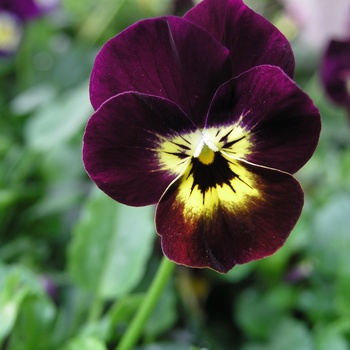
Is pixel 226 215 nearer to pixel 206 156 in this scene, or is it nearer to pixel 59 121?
pixel 206 156

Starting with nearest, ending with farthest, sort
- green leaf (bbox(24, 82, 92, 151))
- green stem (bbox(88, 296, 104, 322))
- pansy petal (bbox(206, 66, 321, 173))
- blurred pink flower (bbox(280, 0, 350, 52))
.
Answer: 1. pansy petal (bbox(206, 66, 321, 173))
2. green stem (bbox(88, 296, 104, 322))
3. green leaf (bbox(24, 82, 92, 151))
4. blurred pink flower (bbox(280, 0, 350, 52))

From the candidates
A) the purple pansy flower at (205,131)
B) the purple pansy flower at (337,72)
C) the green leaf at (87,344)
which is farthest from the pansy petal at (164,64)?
the purple pansy flower at (337,72)

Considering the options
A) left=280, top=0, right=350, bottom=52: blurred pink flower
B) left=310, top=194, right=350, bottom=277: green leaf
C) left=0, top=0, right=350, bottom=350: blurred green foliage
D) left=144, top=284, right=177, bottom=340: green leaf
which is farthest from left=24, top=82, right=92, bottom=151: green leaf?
left=280, top=0, right=350, bottom=52: blurred pink flower

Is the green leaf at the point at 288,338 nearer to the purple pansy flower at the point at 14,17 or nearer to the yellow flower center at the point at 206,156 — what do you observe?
the yellow flower center at the point at 206,156

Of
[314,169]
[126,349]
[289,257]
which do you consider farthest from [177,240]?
[314,169]

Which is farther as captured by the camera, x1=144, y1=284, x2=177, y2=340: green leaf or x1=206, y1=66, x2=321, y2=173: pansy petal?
x1=144, y1=284, x2=177, y2=340: green leaf

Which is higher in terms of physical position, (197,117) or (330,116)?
(197,117)

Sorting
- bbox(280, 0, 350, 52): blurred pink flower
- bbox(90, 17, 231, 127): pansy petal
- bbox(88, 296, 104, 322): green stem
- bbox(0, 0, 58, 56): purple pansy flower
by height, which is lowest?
bbox(0, 0, 58, 56): purple pansy flower

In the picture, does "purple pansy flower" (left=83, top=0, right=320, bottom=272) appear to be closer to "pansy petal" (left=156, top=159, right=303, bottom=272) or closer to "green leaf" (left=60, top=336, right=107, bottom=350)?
"pansy petal" (left=156, top=159, right=303, bottom=272)

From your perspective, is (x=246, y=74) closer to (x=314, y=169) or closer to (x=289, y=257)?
(x=289, y=257)
